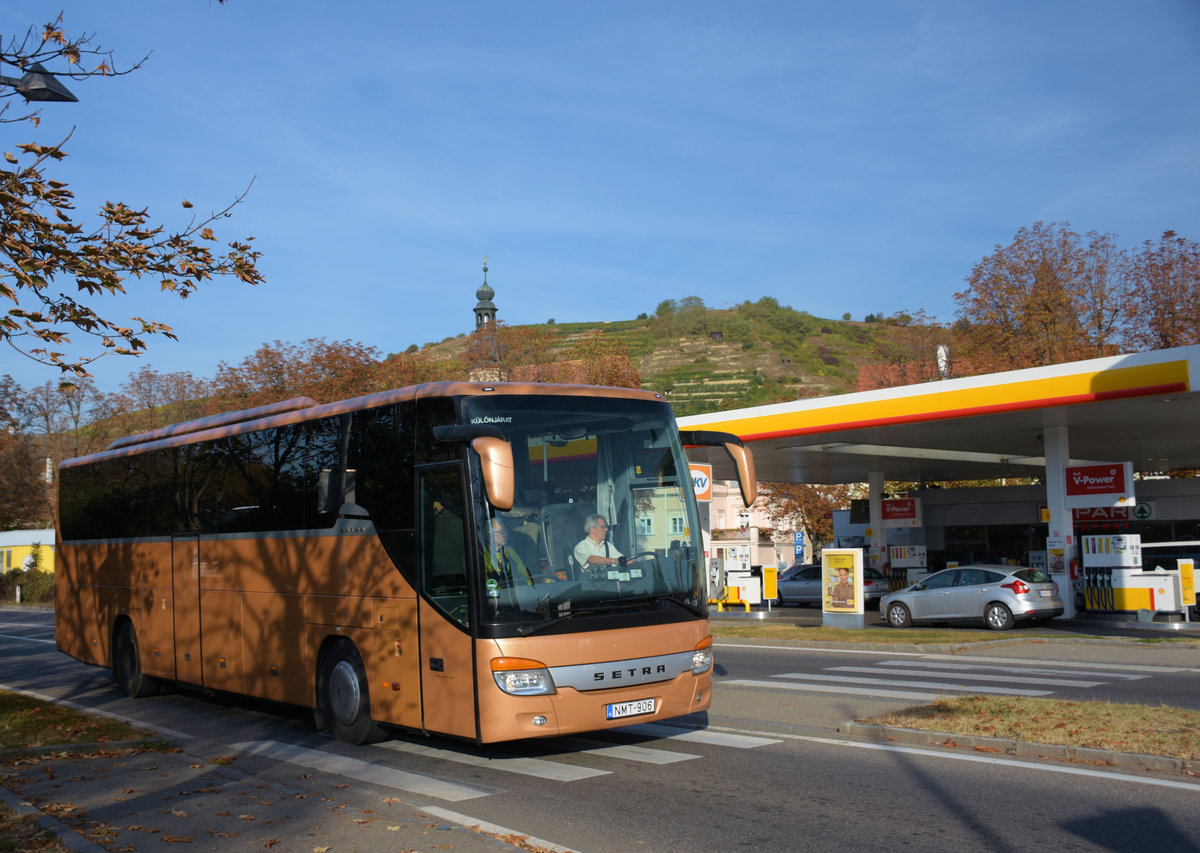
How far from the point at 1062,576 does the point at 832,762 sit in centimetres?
1799

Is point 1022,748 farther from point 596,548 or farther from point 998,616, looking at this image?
point 998,616

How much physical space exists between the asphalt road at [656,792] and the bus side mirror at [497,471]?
219 cm

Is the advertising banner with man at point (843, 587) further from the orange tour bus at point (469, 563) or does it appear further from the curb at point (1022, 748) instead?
the orange tour bus at point (469, 563)

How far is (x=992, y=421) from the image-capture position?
86.1 ft

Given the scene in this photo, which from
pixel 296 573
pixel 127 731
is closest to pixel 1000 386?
pixel 296 573

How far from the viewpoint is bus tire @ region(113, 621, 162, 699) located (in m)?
14.5

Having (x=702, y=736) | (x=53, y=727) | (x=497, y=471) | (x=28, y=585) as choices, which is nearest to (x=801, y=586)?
(x=702, y=736)

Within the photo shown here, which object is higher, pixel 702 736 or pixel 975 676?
pixel 702 736

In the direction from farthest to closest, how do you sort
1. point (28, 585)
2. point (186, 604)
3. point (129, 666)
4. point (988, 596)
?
point (28, 585) → point (988, 596) → point (129, 666) → point (186, 604)

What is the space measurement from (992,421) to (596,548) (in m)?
A: 20.1

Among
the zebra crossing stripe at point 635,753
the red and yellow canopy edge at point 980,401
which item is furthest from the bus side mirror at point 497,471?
the red and yellow canopy edge at point 980,401

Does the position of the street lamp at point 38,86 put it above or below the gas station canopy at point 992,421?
above

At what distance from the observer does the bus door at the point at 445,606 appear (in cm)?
838

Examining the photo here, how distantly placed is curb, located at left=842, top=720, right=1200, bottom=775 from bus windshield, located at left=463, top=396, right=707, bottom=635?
2.17m
